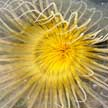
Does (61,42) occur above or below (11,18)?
below

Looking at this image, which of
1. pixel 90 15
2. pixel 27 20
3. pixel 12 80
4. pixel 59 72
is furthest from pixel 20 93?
pixel 90 15

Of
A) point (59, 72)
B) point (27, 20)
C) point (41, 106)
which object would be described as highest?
point (27, 20)

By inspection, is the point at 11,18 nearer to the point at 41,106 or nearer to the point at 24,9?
the point at 24,9

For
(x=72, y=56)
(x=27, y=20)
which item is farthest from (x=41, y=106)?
(x=27, y=20)

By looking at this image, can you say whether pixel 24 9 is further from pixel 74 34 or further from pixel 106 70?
pixel 106 70

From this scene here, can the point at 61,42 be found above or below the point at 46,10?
below

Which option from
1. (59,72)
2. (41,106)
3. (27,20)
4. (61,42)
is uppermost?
(27,20)
